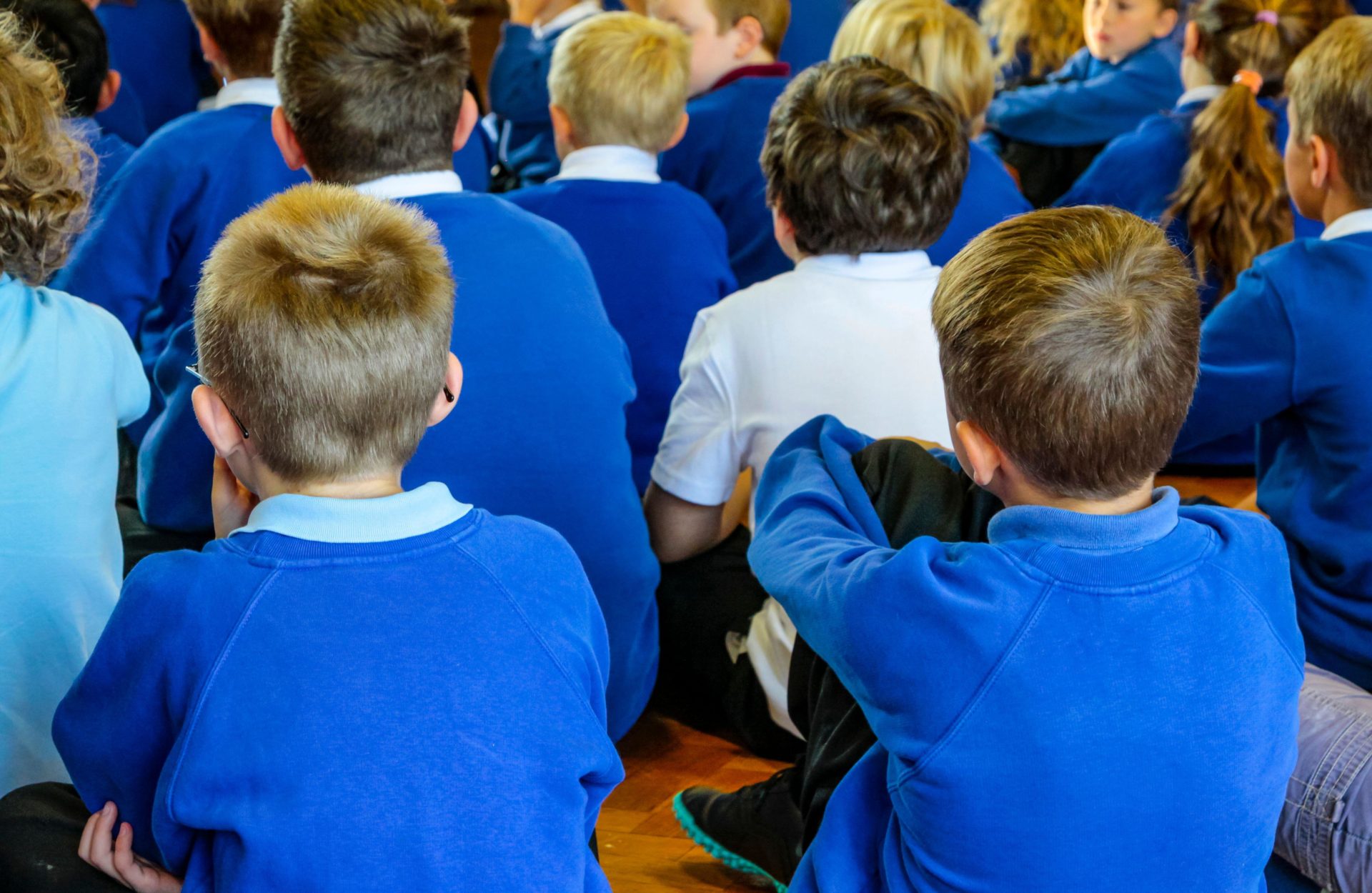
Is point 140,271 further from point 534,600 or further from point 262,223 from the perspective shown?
point 534,600

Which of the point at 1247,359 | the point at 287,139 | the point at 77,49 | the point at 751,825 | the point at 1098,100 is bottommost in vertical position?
the point at 751,825

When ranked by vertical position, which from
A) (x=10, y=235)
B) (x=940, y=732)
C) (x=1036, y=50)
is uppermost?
(x=10, y=235)

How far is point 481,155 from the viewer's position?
2.93m

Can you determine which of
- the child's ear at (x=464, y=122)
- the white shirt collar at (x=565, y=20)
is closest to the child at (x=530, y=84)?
the white shirt collar at (x=565, y=20)

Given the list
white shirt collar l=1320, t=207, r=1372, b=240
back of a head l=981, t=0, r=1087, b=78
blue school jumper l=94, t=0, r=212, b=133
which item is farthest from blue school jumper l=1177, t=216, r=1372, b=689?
blue school jumper l=94, t=0, r=212, b=133

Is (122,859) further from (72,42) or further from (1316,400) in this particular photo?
(72,42)

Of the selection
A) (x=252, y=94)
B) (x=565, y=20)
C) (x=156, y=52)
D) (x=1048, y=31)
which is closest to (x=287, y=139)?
(x=252, y=94)

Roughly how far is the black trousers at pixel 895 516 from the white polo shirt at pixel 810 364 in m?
0.40

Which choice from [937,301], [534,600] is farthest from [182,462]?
[937,301]

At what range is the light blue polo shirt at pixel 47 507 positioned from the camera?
49.8 inches

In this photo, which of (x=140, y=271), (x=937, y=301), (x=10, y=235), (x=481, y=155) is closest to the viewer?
(x=937, y=301)

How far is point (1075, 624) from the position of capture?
3.24ft

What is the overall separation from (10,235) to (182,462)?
47 cm

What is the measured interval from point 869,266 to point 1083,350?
29.7 inches
